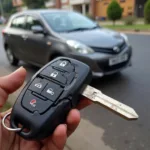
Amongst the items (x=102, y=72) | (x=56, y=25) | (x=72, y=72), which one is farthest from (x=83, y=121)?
(x=56, y=25)

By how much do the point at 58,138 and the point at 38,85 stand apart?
0.93ft

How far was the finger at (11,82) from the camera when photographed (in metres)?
1.36

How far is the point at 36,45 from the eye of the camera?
4.79 metres

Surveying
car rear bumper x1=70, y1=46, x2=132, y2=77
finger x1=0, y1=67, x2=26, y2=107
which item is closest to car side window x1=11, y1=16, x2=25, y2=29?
car rear bumper x1=70, y1=46, x2=132, y2=77

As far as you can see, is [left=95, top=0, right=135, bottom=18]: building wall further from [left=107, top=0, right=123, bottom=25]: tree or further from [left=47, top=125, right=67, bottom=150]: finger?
[left=47, top=125, right=67, bottom=150]: finger

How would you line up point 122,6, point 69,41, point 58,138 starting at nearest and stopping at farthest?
point 58,138 < point 69,41 < point 122,6

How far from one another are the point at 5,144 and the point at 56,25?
360 cm

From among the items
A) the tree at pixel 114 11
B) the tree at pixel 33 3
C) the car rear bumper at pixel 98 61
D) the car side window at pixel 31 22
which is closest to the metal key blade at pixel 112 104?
the car rear bumper at pixel 98 61

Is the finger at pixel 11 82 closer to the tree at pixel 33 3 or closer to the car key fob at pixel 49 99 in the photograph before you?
the car key fob at pixel 49 99

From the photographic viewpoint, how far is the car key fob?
1.00 m

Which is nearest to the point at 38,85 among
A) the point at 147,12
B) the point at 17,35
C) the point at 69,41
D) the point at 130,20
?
the point at 69,41

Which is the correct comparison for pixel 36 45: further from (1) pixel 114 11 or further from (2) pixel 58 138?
(1) pixel 114 11

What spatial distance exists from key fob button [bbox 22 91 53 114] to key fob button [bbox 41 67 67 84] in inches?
5.4

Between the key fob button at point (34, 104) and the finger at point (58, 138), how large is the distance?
4.3 inches
